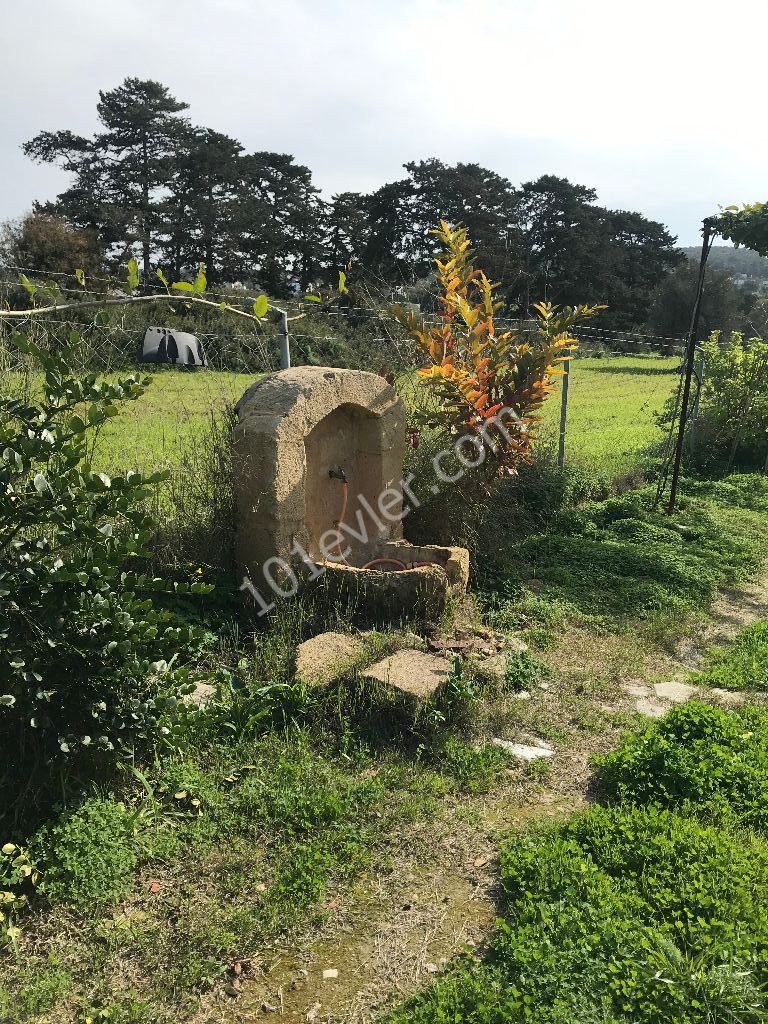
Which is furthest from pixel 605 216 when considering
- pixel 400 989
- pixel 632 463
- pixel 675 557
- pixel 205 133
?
pixel 400 989

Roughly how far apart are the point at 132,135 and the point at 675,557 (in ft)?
93.4

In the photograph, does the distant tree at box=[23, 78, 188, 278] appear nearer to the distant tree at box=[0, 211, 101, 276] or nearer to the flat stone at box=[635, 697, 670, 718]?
the distant tree at box=[0, 211, 101, 276]

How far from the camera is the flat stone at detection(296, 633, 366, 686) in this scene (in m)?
4.16

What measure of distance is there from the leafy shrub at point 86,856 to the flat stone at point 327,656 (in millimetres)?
1307

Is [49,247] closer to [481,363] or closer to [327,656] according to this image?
[481,363]

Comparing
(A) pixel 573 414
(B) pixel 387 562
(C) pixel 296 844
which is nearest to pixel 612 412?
(A) pixel 573 414

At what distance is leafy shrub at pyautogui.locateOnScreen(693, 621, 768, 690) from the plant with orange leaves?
239 cm

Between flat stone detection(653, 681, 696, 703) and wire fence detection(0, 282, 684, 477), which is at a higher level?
wire fence detection(0, 282, 684, 477)

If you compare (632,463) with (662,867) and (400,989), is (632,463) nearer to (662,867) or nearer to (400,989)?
(662,867)

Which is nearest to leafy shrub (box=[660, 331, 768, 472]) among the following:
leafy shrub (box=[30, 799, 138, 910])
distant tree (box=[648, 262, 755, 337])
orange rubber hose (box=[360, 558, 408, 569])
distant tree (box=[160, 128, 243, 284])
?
orange rubber hose (box=[360, 558, 408, 569])

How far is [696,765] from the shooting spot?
3539 millimetres

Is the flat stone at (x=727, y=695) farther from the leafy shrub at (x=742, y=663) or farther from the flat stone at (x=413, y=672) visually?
the flat stone at (x=413, y=672)

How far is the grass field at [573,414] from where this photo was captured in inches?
229

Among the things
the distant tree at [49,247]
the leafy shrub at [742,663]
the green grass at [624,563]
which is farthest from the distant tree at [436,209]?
the leafy shrub at [742,663]
